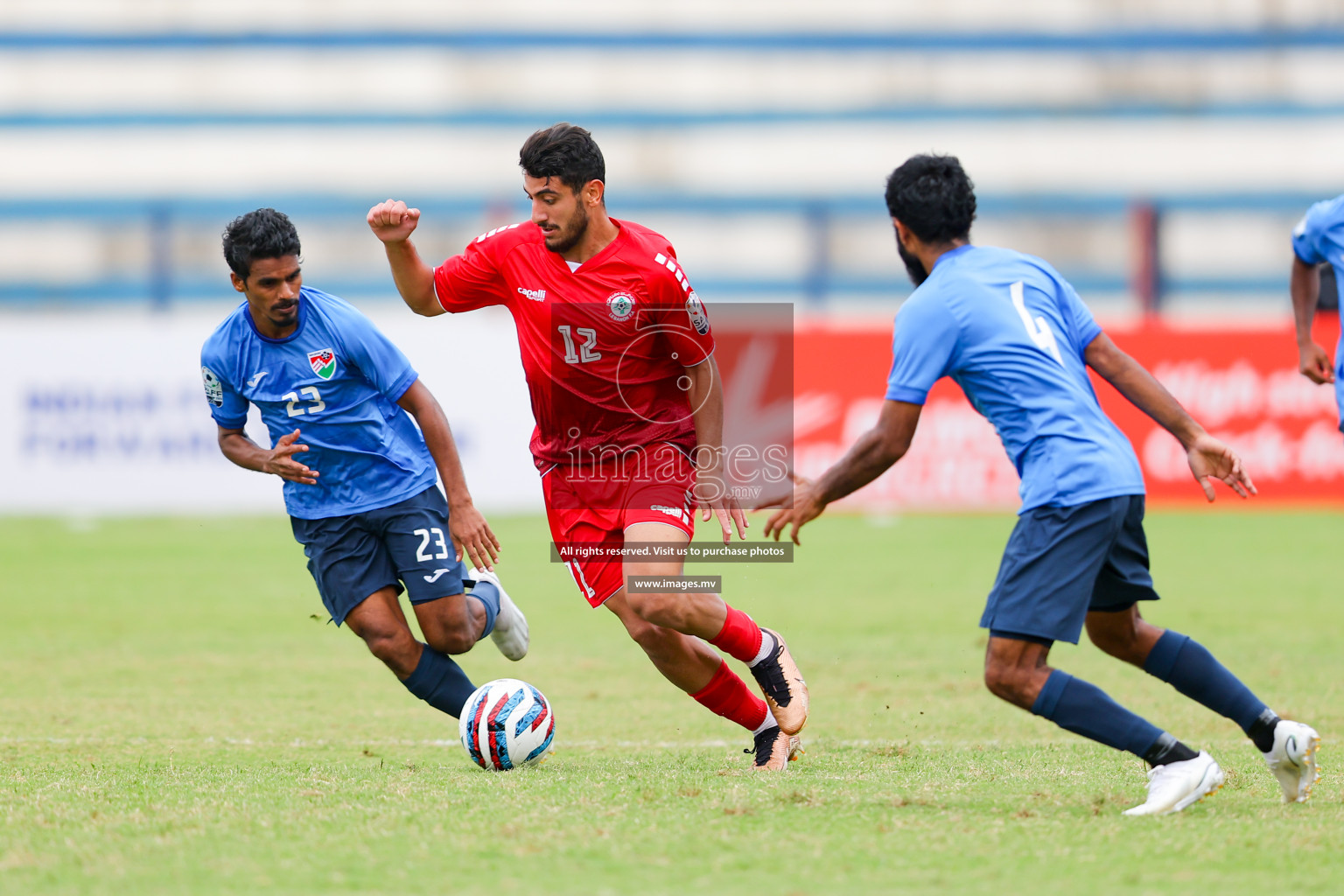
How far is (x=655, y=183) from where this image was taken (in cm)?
3325

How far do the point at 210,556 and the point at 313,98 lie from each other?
907 inches

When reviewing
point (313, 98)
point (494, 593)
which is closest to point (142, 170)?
point (313, 98)

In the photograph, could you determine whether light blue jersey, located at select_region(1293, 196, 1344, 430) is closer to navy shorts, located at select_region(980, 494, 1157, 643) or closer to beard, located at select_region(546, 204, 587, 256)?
navy shorts, located at select_region(980, 494, 1157, 643)

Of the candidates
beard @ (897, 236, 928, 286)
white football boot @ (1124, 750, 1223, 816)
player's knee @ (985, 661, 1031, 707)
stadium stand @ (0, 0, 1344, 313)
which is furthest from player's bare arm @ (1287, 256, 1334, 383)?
stadium stand @ (0, 0, 1344, 313)

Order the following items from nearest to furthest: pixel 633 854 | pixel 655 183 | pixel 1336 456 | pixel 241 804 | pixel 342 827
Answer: pixel 633 854 < pixel 342 827 < pixel 241 804 < pixel 1336 456 < pixel 655 183

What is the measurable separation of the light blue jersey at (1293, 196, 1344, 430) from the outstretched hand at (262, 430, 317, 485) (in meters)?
3.93

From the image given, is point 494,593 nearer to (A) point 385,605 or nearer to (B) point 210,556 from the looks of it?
(A) point 385,605

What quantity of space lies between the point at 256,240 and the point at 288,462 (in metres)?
0.86

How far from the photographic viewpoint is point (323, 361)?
6062 mm

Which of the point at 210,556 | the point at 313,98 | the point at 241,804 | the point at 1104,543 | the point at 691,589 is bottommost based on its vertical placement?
the point at 210,556

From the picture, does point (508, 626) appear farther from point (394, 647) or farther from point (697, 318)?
point (697, 318)

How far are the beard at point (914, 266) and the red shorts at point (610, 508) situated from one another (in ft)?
3.98

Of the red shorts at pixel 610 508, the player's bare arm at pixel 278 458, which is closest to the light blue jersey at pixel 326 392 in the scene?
the player's bare arm at pixel 278 458

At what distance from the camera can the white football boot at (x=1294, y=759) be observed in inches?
182
